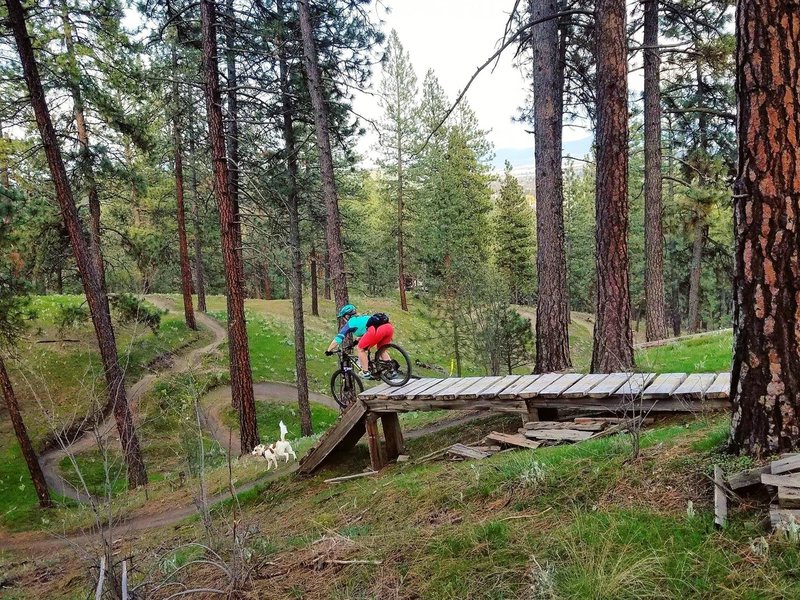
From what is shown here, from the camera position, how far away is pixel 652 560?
2609mm

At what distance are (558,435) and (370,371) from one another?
356cm

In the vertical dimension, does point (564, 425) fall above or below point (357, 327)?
below

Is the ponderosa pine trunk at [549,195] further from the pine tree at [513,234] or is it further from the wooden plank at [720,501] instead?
the pine tree at [513,234]

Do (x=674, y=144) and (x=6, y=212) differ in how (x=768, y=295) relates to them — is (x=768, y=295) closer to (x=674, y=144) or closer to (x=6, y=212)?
(x=6, y=212)

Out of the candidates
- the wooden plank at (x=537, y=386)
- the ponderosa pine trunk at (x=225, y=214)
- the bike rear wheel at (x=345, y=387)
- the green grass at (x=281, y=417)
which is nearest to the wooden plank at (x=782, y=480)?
the wooden plank at (x=537, y=386)

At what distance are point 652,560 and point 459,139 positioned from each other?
33.9 metres

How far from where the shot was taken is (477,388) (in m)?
6.99

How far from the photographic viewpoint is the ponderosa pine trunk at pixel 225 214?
10.8m

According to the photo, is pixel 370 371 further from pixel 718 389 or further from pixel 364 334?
pixel 718 389

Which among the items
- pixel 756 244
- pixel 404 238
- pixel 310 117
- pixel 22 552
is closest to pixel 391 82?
pixel 404 238

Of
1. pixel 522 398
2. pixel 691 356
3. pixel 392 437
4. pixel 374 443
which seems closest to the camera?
pixel 522 398

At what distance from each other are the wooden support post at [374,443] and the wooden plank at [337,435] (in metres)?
0.13

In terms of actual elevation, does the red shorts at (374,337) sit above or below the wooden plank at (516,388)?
above

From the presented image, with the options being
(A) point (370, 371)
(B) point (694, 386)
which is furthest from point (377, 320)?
(B) point (694, 386)
